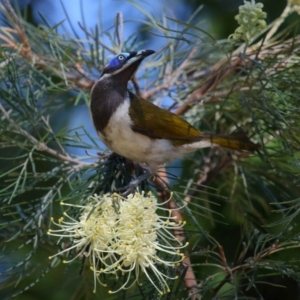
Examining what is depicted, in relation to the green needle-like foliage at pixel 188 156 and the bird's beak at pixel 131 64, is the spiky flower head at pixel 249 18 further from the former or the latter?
the bird's beak at pixel 131 64

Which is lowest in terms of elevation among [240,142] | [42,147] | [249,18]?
[42,147]

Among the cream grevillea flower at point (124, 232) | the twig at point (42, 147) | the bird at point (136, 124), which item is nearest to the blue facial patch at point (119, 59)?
the bird at point (136, 124)

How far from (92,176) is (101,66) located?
267 millimetres

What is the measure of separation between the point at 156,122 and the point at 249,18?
0.27 meters

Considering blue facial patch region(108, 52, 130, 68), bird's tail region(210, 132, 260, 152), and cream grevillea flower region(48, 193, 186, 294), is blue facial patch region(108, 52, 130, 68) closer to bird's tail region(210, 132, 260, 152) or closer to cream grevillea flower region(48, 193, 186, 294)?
bird's tail region(210, 132, 260, 152)

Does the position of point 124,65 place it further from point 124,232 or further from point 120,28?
point 124,232

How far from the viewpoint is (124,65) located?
3.31 feet

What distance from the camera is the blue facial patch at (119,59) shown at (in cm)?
100

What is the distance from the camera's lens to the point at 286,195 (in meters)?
1.06

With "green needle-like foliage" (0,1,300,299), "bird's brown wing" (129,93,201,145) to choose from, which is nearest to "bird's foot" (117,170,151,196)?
"green needle-like foliage" (0,1,300,299)

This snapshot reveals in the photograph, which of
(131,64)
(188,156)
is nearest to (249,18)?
(131,64)

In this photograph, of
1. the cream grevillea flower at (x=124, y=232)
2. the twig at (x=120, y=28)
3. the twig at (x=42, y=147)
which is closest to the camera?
the cream grevillea flower at (x=124, y=232)

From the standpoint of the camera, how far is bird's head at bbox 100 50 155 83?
3.27ft

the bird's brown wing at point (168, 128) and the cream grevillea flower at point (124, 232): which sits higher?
the bird's brown wing at point (168, 128)
